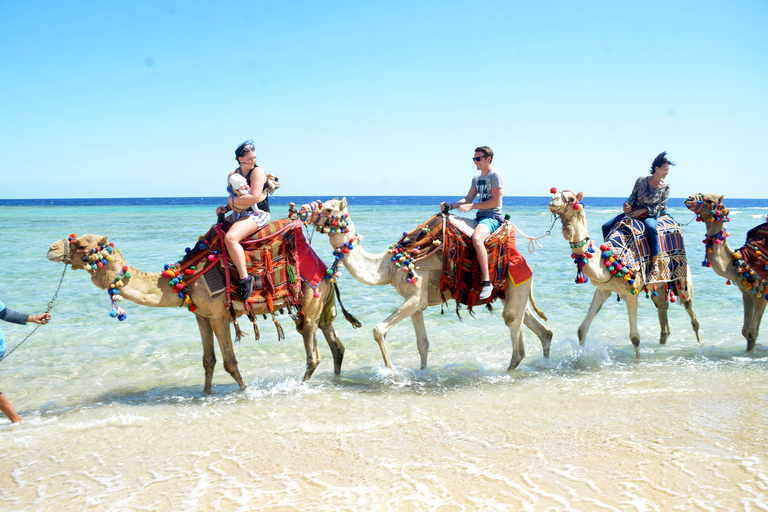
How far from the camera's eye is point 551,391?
6133mm

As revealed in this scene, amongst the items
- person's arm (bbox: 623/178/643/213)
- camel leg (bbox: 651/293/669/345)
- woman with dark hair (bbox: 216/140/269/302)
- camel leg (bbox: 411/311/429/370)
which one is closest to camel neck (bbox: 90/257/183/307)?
woman with dark hair (bbox: 216/140/269/302)

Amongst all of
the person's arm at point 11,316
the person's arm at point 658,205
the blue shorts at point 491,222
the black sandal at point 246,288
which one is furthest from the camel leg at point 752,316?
the person's arm at point 11,316

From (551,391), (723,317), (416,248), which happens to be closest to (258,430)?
(416,248)

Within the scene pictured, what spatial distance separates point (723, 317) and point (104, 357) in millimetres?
10489

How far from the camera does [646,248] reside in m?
7.26

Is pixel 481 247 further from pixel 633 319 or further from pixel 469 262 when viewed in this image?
pixel 633 319

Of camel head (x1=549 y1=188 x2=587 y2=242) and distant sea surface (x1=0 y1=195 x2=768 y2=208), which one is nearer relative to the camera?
camel head (x1=549 y1=188 x2=587 y2=242)

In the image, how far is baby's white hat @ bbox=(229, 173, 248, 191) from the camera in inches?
216

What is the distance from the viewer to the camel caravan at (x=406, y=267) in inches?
226

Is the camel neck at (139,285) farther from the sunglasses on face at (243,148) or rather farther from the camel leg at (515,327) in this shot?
the camel leg at (515,327)

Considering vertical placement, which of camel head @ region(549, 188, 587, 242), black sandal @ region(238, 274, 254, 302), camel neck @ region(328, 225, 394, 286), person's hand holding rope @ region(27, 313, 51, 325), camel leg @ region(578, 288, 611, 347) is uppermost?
camel head @ region(549, 188, 587, 242)

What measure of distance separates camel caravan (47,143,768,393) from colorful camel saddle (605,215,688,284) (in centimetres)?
1

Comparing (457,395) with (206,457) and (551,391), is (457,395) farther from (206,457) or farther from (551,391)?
(206,457)

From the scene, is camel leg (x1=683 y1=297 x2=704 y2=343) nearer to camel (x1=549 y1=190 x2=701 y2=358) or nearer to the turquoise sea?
camel (x1=549 y1=190 x2=701 y2=358)
